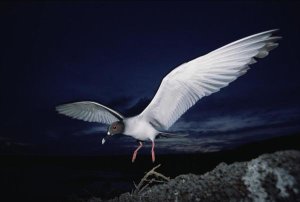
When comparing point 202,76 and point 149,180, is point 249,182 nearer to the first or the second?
point 149,180

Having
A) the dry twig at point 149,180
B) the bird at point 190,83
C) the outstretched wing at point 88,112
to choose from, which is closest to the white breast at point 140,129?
the bird at point 190,83

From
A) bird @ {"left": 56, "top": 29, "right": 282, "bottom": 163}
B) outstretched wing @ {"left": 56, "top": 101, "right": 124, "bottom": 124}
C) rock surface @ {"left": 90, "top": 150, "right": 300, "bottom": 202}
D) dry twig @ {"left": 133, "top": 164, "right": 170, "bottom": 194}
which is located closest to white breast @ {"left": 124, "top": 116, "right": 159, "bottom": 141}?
bird @ {"left": 56, "top": 29, "right": 282, "bottom": 163}

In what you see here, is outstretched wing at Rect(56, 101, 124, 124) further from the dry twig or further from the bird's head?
the dry twig

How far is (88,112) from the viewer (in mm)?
6230

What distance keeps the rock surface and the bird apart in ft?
5.04

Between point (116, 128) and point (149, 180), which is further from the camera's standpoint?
point (116, 128)

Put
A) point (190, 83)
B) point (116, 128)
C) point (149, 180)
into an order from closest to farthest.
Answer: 1. point (149, 180)
2. point (190, 83)
3. point (116, 128)

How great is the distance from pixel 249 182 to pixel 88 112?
479 centimetres

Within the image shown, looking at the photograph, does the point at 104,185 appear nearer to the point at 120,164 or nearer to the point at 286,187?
the point at 286,187

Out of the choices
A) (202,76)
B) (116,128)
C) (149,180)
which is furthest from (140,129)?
(149,180)

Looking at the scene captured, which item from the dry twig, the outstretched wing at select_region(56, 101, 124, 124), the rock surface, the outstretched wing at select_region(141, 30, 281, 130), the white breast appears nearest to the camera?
the rock surface

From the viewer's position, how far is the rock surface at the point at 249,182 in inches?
73.5

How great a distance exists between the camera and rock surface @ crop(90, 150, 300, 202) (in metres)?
1.87

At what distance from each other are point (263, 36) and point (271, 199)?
1.95m
